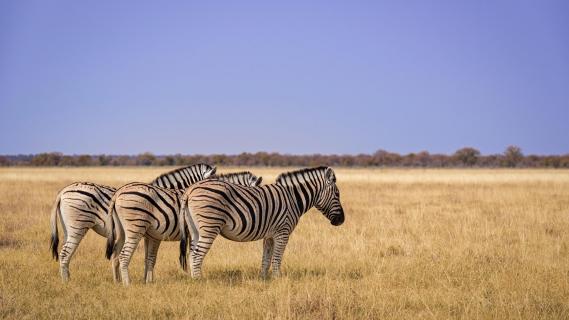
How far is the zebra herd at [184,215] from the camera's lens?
8.39m

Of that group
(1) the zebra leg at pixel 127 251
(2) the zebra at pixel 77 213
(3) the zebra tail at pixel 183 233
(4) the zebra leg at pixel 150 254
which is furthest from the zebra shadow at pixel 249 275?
(2) the zebra at pixel 77 213

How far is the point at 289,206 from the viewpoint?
9453 millimetres

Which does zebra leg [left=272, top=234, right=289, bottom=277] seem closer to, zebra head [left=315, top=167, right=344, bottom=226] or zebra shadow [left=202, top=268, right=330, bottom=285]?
zebra shadow [left=202, top=268, right=330, bottom=285]

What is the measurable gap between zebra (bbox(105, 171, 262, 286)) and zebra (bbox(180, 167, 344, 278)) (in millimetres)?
315

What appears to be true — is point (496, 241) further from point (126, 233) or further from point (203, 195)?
point (126, 233)

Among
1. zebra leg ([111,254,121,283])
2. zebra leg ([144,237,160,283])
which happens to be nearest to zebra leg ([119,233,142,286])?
zebra leg ([111,254,121,283])

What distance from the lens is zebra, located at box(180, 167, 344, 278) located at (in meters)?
8.42

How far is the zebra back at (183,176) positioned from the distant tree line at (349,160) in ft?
321

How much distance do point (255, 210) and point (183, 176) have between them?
1.99m

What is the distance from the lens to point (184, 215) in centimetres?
847

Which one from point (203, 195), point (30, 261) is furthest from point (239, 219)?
point (30, 261)

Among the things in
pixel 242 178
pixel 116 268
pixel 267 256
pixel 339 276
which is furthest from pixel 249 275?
pixel 116 268

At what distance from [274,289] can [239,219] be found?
117 cm

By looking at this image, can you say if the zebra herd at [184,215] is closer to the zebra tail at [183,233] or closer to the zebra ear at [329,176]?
the zebra tail at [183,233]
